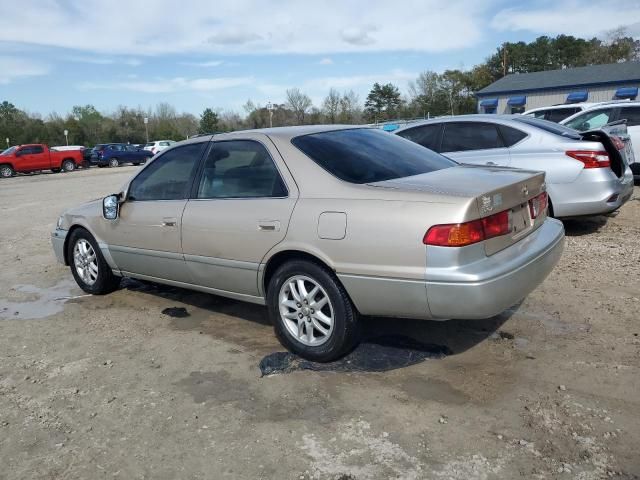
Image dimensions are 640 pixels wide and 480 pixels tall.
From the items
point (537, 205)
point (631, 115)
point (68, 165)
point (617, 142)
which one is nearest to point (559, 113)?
point (631, 115)

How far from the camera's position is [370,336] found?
4273mm

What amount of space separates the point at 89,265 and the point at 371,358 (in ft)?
11.1

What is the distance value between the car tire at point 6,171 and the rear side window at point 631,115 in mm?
29166

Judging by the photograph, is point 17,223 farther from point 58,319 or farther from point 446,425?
point 446,425

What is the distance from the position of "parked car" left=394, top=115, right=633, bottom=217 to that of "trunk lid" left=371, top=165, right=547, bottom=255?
2.44m

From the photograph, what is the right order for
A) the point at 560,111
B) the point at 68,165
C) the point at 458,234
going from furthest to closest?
1. the point at 68,165
2. the point at 560,111
3. the point at 458,234

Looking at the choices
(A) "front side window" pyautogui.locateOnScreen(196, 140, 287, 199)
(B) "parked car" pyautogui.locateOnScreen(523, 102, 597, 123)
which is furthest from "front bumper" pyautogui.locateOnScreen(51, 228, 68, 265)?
(B) "parked car" pyautogui.locateOnScreen(523, 102, 597, 123)

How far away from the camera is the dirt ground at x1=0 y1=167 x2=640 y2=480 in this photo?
9.03 feet

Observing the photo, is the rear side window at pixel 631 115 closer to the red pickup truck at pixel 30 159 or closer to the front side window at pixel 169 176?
the front side window at pixel 169 176

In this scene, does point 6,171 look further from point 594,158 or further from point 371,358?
point 371,358

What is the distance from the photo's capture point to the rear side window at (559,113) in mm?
12711

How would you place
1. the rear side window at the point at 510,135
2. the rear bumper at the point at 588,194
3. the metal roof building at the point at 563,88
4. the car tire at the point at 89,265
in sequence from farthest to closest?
the metal roof building at the point at 563,88 → the rear side window at the point at 510,135 → the rear bumper at the point at 588,194 → the car tire at the point at 89,265

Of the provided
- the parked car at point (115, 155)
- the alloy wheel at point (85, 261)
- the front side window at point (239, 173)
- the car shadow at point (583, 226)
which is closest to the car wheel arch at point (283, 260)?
the front side window at point (239, 173)

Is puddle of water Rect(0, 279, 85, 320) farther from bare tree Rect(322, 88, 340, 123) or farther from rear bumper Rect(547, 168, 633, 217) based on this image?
bare tree Rect(322, 88, 340, 123)
